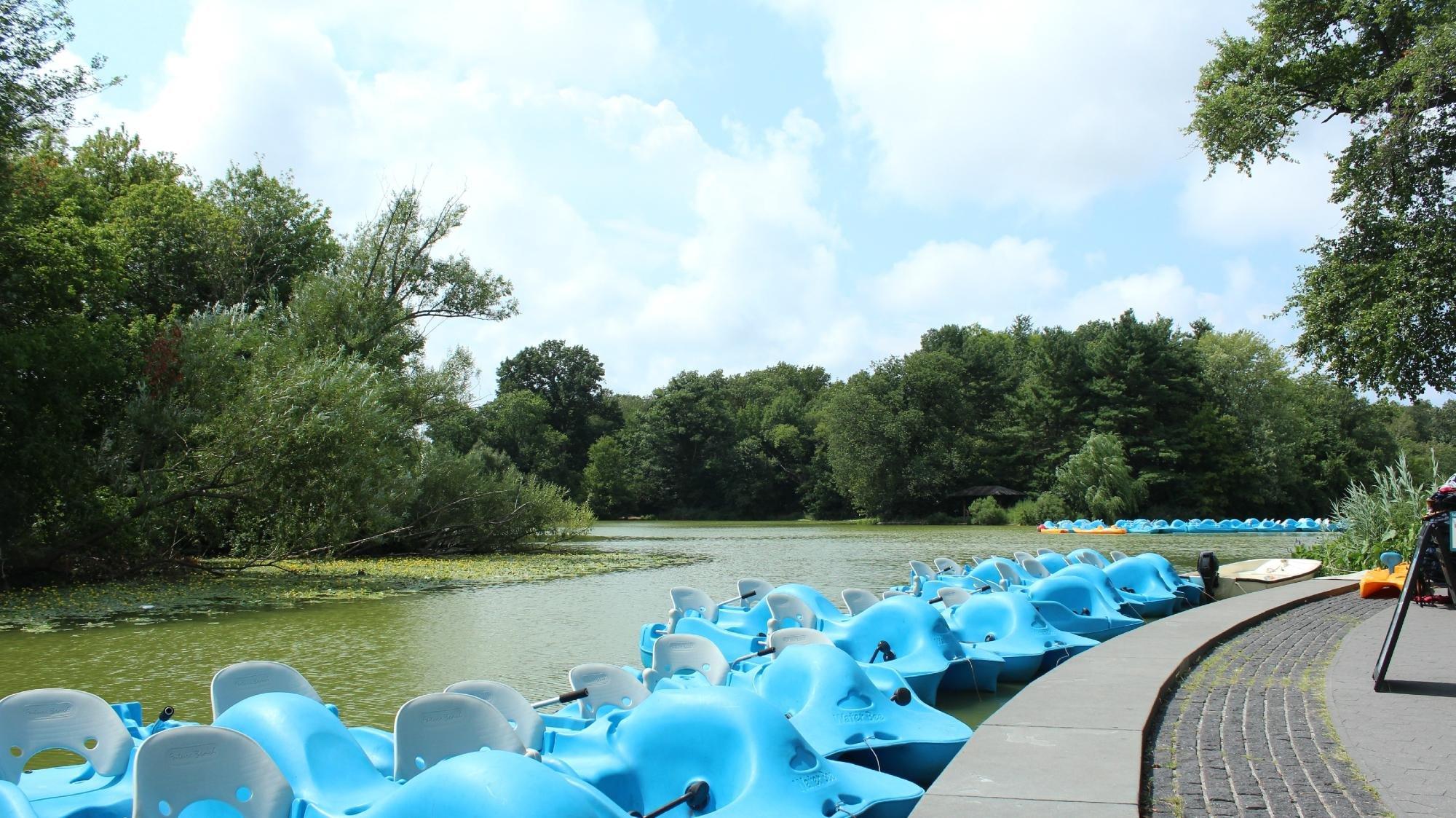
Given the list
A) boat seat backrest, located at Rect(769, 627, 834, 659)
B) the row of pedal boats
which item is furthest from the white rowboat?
boat seat backrest, located at Rect(769, 627, 834, 659)

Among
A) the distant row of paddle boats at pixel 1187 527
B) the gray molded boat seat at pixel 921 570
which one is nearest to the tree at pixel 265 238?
the gray molded boat seat at pixel 921 570

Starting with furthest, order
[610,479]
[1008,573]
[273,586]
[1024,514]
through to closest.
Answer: [610,479]
[1024,514]
[273,586]
[1008,573]

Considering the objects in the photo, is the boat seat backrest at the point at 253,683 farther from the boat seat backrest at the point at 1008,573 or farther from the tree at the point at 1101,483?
the tree at the point at 1101,483

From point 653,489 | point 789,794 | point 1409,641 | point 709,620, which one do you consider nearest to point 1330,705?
point 1409,641

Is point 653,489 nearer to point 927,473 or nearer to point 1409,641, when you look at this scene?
point 927,473

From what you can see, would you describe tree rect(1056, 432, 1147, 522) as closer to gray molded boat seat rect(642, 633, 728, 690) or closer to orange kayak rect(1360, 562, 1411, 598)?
orange kayak rect(1360, 562, 1411, 598)

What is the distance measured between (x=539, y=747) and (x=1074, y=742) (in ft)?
8.23

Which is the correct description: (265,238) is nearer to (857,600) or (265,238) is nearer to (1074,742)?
(857,600)

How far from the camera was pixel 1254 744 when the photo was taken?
15.6ft

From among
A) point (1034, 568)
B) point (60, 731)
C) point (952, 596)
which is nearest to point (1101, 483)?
point (1034, 568)

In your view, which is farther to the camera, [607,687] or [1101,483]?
[1101,483]

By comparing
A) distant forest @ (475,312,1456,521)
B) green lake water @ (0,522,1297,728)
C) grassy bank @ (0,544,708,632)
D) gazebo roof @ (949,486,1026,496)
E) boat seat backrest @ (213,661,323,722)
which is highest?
distant forest @ (475,312,1456,521)

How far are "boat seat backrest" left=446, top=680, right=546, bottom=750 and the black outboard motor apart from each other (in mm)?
12022

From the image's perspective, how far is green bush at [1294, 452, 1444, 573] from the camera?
13492 mm
